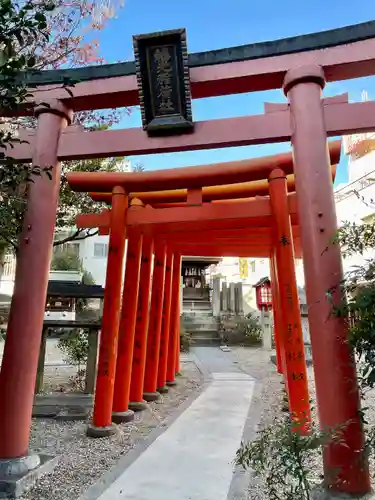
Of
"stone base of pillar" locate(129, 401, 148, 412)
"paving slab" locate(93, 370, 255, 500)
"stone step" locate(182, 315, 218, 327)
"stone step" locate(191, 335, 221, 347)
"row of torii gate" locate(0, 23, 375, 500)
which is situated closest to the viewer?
"row of torii gate" locate(0, 23, 375, 500)

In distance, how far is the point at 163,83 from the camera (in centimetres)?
412

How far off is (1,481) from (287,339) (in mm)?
3784

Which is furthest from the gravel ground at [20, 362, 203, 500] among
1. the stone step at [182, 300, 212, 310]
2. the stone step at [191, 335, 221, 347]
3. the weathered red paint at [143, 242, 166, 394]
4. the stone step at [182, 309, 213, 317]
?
the stone step at [182, 300, 212, 310]

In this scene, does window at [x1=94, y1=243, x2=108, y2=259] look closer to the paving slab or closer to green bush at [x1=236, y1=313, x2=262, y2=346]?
green bush at [x1=236, y1=313, x2=262, y2=346]

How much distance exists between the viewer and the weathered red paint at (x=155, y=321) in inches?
297

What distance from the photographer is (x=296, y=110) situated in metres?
3.62

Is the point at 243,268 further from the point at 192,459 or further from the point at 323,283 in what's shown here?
the point at 323,283

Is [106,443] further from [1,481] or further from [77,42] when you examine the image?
[77,42]

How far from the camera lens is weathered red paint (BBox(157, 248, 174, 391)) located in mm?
8227

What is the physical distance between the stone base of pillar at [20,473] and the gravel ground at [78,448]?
0.07m

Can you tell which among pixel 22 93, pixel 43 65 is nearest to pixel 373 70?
pixel 22 93

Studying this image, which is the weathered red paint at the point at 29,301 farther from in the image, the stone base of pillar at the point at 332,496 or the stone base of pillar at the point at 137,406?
the stone base of pillar at the point at 137,406

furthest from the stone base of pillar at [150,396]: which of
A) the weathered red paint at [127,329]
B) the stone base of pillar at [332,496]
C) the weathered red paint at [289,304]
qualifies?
the stone base of pillar at [332,496]

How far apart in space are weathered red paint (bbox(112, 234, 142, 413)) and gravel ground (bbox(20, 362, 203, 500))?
1.50 ft
